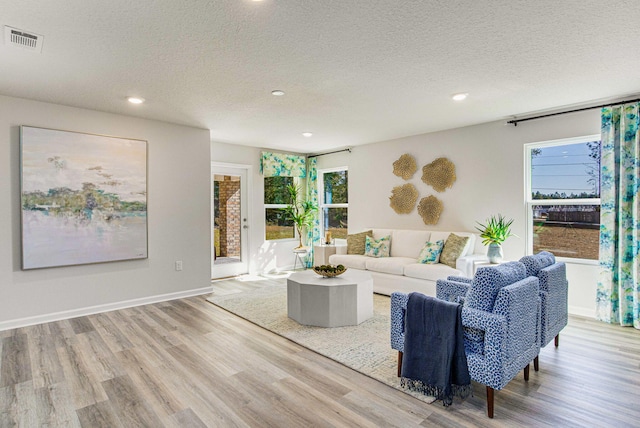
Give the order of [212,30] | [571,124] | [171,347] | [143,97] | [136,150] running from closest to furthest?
1. [212,30]
2. [171,347]
3. [143,97]
4. [571,124]
5. [136,150]

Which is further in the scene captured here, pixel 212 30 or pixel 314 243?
pixel 314 243

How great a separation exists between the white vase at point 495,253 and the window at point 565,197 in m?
0.47

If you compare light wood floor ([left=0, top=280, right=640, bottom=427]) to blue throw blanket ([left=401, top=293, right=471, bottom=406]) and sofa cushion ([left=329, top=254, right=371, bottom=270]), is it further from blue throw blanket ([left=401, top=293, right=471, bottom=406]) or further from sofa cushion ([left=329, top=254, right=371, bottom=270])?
sofa cushion ([left=329, top=254, right=371, bottom=270])

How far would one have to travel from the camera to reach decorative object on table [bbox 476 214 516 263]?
14.8 feet

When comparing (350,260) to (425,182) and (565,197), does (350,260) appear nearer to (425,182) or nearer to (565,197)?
(425,182)

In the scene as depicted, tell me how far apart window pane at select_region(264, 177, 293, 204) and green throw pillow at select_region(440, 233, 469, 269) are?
3.63 meters

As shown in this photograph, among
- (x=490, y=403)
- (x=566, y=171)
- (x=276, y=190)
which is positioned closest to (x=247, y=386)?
(x=490, y=403)

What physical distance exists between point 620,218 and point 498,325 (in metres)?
2.90

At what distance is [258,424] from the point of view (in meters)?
2.10

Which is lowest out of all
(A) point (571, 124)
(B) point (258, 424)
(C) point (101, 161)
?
(B) point (258, 424)

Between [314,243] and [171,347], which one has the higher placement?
[314,243]

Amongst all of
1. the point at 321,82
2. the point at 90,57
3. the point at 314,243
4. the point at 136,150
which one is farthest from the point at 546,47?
the point at 314,243

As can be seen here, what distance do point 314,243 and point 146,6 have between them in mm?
5938

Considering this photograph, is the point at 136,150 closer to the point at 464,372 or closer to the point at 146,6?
the point at 146,6
